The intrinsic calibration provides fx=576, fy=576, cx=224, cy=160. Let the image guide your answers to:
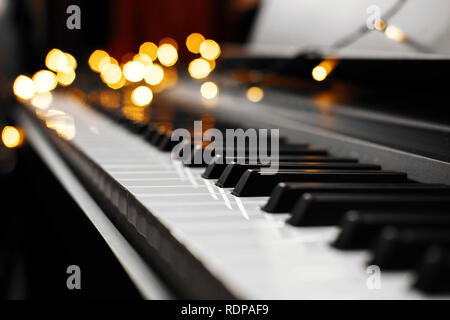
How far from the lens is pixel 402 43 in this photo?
46.7 inches

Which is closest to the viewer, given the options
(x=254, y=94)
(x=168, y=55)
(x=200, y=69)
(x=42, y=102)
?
(x=254, y=94)

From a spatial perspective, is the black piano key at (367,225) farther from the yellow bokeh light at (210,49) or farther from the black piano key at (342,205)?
the yellow bokeh light at (210,49)

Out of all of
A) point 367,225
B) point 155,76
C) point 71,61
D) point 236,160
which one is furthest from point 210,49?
point 367,225

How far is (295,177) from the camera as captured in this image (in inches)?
34.1

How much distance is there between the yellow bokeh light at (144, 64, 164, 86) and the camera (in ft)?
10.3

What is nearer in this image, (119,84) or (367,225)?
(367,225)

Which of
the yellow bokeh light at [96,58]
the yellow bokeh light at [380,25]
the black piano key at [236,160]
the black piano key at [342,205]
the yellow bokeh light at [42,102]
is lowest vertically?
the black piano key at [342,205]

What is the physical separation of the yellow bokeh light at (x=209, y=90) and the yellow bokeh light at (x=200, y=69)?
0.09 m

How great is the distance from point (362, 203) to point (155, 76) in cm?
259

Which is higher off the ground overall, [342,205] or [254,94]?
[254,94]

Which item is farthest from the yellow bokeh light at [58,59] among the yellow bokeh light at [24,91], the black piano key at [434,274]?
the black piano key at [434,274]

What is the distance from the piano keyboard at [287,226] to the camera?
482mm

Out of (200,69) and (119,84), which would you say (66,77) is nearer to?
(119,84)
